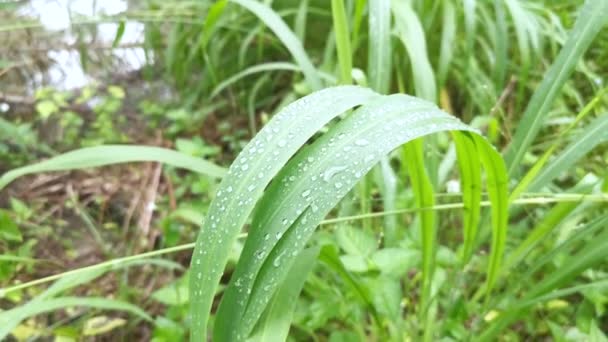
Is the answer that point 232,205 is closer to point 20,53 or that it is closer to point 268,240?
point 268,240

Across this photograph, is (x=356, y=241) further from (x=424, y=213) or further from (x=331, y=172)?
(x=331, y=172)

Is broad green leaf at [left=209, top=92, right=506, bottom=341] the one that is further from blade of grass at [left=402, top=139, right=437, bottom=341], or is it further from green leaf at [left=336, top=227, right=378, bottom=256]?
green leaf at [left=336, top=227, right=378, bottom=256]

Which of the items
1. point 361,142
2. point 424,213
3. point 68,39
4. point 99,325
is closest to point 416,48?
point 424,213

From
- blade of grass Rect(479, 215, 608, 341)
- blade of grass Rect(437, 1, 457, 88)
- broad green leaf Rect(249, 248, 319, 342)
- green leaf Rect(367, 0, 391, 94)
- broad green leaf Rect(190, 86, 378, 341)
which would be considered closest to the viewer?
broad green leaf Rect(190, 86, 378, 341)

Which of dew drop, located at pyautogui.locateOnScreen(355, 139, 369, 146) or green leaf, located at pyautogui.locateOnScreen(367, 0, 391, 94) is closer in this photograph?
dew drop, located at pyautogui.locateOnScreen(355, 139, 369, 146)

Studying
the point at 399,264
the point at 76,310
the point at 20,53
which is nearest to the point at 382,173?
the point at 399,264

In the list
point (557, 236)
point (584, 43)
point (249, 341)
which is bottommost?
point (557, 236)

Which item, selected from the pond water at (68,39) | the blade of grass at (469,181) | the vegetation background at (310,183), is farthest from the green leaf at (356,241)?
the pond water at (68,39)

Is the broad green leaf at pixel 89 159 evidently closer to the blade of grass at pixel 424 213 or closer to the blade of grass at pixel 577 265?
the blade of grass at pixel 424 213

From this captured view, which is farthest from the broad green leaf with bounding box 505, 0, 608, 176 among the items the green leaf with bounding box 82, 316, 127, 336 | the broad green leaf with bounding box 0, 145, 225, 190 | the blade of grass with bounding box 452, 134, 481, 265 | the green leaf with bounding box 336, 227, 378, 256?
the green leaf with bounding box 82, 316, 127, 336
